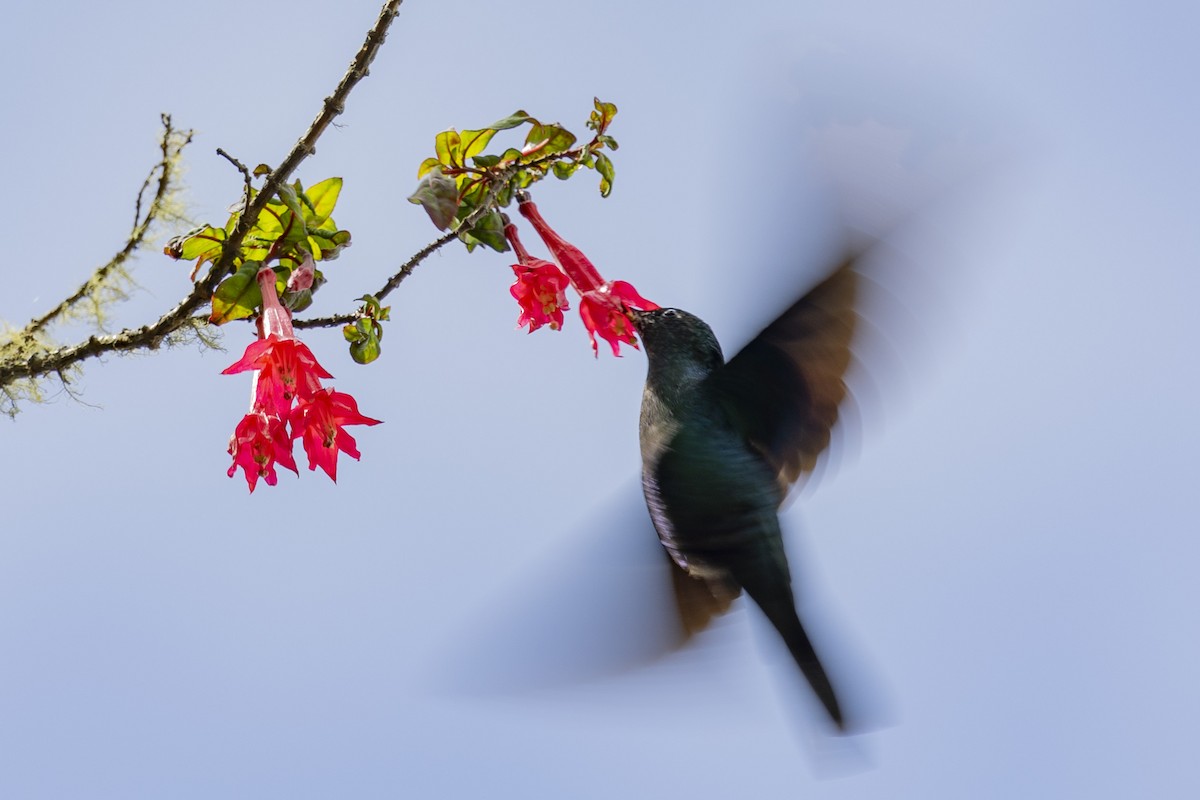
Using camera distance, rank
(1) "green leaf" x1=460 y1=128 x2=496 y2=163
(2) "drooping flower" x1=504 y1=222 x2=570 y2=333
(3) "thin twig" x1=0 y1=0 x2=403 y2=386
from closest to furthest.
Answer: (3) "thin twig" x1=0 y1=0 x2=403 y2=386, (1) "green leaf" x1=460 y1=128 x2=496 y2=163, (2) "drooping flower" x1=504 y1=222 x2=570 y2=333

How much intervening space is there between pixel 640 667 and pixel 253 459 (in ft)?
3.65

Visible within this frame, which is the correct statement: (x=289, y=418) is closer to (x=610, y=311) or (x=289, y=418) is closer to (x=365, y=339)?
(x=365, y=339)

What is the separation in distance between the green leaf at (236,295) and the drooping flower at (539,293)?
59cm

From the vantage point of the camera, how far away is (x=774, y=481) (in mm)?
2748

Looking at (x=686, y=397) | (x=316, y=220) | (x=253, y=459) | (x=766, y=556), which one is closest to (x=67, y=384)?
(x=253, y=459)

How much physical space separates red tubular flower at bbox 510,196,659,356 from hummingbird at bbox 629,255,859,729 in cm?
7

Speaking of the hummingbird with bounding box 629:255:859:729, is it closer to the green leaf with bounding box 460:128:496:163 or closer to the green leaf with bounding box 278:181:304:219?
the green leaf with bounding box 460:128:496:163

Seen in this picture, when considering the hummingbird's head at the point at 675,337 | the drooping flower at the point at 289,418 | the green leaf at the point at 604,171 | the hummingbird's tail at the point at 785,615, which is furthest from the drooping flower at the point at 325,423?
the hummingbird's tail at the point at 785,615

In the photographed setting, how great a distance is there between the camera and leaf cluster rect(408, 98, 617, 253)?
7.39 ft

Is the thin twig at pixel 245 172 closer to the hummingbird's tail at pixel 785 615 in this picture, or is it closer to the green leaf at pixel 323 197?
the green leaf at pixel 323 197

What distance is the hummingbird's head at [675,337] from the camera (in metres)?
2.68

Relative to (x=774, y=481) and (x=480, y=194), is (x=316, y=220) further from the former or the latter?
(x=774, y=481)

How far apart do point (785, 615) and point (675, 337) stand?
0.77m

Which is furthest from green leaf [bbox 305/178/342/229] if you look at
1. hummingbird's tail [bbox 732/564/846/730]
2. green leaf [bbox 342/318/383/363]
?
hummingbird's tail [bbox 732/564/846/730]
